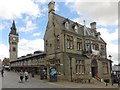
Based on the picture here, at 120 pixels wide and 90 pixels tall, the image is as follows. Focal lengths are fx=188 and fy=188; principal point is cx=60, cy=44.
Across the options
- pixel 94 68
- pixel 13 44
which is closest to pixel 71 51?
pixel 94 68

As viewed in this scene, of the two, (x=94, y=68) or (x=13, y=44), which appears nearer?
(x=94, y=68)

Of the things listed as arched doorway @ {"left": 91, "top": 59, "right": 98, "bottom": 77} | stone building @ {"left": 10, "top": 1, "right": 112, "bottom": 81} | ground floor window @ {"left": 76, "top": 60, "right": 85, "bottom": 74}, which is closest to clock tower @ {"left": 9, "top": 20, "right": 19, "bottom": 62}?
stone building @ {"left": 10, "top": 1, "right": 112, "bottom": 81}

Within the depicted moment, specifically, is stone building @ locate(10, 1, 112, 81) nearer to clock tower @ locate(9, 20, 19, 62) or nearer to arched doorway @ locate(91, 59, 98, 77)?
arched doorway @ locate(91, 59, 98, 77)

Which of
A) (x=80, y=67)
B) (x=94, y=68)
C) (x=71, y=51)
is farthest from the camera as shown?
(x=94, y=68)

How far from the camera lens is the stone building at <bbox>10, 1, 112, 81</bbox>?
124 feet

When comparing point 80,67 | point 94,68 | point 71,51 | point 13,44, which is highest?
point 13,44

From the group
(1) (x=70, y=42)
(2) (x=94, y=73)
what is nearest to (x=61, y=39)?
(1) (x=70, y=42)

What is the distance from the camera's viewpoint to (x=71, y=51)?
3978cm

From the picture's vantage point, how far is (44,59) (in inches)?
1817

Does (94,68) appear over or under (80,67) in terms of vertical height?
under

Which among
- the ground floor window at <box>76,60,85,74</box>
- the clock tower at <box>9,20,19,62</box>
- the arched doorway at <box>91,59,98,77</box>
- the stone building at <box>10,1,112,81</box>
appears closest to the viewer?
the stone building at <box>10,1,112,81</box>

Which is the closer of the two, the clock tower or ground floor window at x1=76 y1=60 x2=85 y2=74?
ground floor window at x1=76 y1=60 x2=85 y2=74

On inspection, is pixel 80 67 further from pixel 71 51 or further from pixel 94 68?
pixel 94 68

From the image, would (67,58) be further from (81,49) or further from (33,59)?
(33,59)
